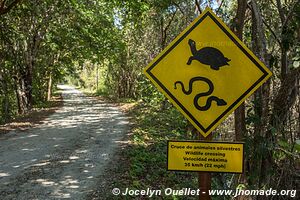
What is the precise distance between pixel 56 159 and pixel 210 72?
6.77 m

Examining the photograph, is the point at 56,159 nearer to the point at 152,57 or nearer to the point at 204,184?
the point at 204,184

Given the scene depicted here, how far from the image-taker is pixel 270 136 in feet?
14.0

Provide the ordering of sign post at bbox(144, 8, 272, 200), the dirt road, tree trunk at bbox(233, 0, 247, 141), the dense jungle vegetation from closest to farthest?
1. sign post at bbox(144, 8, 272, 200)
2. the dense jungle vegetation
3. tree trunk at bbox(233, 0, 247, 141)
4. the dirt road

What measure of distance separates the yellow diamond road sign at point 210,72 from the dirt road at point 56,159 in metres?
4.11

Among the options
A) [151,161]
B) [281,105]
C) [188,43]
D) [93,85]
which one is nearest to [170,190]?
[151,161]

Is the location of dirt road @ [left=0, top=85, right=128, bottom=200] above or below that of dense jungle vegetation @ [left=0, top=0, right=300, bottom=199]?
below

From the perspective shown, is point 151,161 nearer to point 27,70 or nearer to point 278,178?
point 278,178

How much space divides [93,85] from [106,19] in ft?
106

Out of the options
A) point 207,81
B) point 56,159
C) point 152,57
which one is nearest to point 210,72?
point 207,81

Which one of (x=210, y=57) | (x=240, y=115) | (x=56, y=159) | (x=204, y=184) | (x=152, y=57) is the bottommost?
(x=56, y=159)

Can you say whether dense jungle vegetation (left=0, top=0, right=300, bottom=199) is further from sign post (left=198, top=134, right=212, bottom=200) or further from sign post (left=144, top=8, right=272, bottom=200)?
sign post (left=198, top=134, right=212, bottom=200)

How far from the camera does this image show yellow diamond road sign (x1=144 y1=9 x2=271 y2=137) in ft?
8.80

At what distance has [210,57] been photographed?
269 centimetres

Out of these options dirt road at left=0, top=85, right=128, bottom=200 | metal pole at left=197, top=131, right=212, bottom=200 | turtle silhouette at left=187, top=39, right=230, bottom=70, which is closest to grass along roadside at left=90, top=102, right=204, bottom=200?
dirt road at left=0, top=85, right=128, bottom=200
